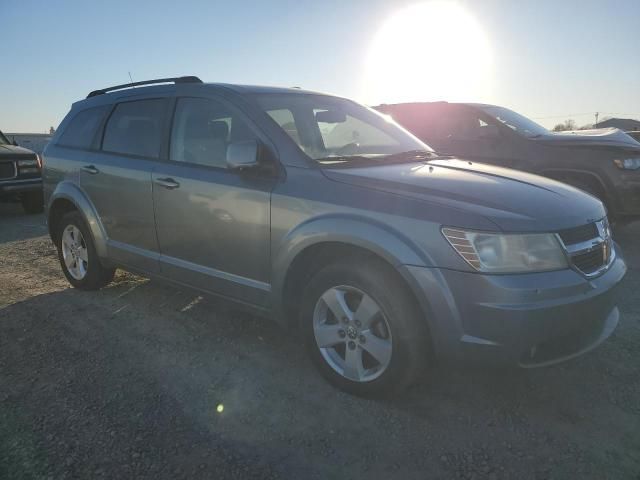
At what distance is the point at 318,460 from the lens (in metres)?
2.39

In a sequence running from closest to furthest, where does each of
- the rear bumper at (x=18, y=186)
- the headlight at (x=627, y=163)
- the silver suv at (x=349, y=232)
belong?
the silver suv at (x=349, y=232)
the headlight at (x=627, y=163)
the rear bumper at (x=18, y=186)

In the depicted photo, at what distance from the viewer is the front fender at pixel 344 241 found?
101 inches

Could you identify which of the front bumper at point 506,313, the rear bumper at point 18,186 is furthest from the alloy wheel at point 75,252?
the rear bumper at point 18,186

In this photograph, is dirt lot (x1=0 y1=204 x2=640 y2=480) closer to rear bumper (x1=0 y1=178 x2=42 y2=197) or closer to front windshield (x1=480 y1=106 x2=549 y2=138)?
front windshield (x1=480 y1=106 x2=549 y2=138)

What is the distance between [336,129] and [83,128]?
249 centimetres

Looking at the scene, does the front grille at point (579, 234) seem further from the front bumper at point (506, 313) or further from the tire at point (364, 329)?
the tire at point (364, 329)

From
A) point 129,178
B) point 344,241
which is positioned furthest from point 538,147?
point 129,178

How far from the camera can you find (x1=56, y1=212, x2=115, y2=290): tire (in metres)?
4.67

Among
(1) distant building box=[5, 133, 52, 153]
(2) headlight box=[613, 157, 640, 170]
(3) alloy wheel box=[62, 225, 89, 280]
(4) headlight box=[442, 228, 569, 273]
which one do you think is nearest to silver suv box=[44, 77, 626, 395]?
(4) headlight box=[442, 228, 569, 273]

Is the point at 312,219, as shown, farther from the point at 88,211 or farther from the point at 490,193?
the point at 88,211

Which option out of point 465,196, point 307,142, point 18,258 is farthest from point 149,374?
point 18,258

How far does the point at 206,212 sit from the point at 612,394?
2670mm

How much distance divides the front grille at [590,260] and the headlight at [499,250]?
0.26 m

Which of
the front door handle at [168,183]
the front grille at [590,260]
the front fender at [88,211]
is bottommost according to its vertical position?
the front fender at [88,211]
